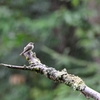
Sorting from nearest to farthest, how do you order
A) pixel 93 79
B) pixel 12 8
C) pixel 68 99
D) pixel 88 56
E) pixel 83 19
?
1. pixel 68 99
2. pixel 93 79
3. pixel 83 19
4. pixel 12 8
5. pixel 88 56

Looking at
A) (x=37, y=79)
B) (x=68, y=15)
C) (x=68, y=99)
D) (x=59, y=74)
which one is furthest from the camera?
(x=37, y=79)

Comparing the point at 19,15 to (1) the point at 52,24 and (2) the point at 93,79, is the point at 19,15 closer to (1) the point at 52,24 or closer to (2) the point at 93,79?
(1) the point at 52,24

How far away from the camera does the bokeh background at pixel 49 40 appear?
2766 mm

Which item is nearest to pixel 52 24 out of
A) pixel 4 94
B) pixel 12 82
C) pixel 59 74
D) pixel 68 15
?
pixel 68 15

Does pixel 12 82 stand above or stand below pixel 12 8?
below

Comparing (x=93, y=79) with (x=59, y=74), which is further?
(x=93, y=79)

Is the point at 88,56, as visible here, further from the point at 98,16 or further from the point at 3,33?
the point at 3,33

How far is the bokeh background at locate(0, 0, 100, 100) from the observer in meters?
2.77

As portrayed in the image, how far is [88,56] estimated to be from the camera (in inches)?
146

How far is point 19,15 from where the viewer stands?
3.05 m

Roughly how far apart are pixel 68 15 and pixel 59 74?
248 cm

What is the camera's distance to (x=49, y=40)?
3.64 meters

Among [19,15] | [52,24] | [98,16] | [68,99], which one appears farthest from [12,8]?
[68,99]

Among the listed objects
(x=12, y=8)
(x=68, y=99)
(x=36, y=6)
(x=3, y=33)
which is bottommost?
(x=68, y=99)
